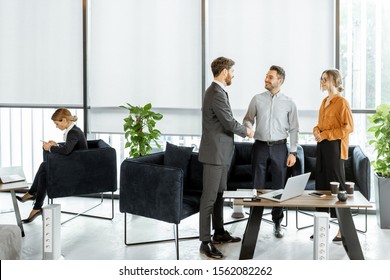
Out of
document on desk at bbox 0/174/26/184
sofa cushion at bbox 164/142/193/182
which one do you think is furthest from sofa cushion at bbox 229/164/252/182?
document on desk at bbox 0/174/26/184

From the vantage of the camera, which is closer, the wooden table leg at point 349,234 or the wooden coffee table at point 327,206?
the wooden coffee table at point 327,206

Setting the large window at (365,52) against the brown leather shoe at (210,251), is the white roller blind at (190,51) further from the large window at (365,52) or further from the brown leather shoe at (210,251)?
the brown leather shoe at (210,251)

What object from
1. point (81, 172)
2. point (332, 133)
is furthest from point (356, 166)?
point (81, 172)

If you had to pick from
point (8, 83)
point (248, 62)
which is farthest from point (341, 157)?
point (8, 83)

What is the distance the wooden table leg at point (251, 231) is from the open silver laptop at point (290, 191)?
0.23m

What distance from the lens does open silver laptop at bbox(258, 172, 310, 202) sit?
444 centimetres

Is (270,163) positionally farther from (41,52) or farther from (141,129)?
(41,52)

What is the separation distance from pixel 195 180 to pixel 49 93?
2998mm

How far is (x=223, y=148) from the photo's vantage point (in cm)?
503

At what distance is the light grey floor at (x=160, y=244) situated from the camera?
205 inches

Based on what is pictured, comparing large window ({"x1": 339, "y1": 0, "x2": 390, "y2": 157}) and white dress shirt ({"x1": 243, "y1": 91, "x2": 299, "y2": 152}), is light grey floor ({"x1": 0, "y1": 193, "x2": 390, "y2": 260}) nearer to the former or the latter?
white dress shirt ({"x1": 243, "y1": 91, "x2": 299, "y2": 152})

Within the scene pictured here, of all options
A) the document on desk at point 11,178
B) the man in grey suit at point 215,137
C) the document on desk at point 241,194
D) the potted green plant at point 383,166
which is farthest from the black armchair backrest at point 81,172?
the potted green plant at point 383,166

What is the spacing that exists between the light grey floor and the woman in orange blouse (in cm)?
40

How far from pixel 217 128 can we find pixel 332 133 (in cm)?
116
